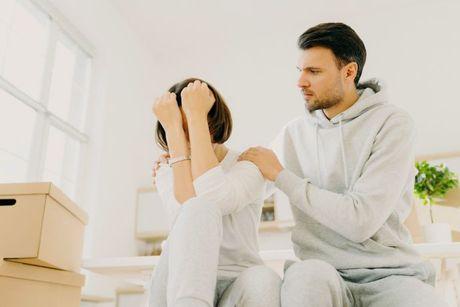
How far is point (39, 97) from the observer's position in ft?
10.4

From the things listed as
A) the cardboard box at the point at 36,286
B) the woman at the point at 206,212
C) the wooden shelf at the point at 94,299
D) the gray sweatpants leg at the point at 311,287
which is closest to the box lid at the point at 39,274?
the cardboard box at the point at 36,286

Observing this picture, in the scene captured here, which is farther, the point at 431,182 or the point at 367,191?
the point at 431,182

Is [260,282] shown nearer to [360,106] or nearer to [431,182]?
[360,106]

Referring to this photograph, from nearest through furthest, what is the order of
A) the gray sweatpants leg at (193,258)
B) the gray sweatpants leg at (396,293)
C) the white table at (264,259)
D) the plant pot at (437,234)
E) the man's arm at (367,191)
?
the gray sweatpants leg at (193,258) → the gray sweatpants leg at (396,293) → the man's arm at (367,191) → the white table at (264,259) → the plant pot at (437,234)

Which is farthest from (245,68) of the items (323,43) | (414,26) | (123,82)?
(323,43)

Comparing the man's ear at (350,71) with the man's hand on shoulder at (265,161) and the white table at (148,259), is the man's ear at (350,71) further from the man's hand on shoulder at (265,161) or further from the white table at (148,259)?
the white table at (148,259)

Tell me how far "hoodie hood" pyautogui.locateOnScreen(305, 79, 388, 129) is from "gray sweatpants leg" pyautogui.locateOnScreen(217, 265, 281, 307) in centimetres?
65

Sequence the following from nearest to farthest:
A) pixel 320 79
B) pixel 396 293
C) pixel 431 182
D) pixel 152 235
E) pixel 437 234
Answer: pixel 396 293 < pixel 320 79 < pixel 437 234 < pixel 431 182 < pixel 152 235

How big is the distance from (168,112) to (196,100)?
0.10 meters

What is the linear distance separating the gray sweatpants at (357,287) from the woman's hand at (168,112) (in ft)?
1.62

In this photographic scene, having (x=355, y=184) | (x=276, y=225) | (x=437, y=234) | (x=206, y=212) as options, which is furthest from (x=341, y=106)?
(x=276, y=225)

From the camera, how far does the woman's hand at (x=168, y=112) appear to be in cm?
123

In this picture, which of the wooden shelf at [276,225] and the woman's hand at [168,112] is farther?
the wooden shelf at [276,225]

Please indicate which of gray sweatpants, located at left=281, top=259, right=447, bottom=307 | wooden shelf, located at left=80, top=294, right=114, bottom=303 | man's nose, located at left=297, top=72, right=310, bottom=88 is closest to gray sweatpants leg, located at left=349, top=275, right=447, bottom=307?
gray sweatpants, located at left=281, top=259, right=447, bottom=307
